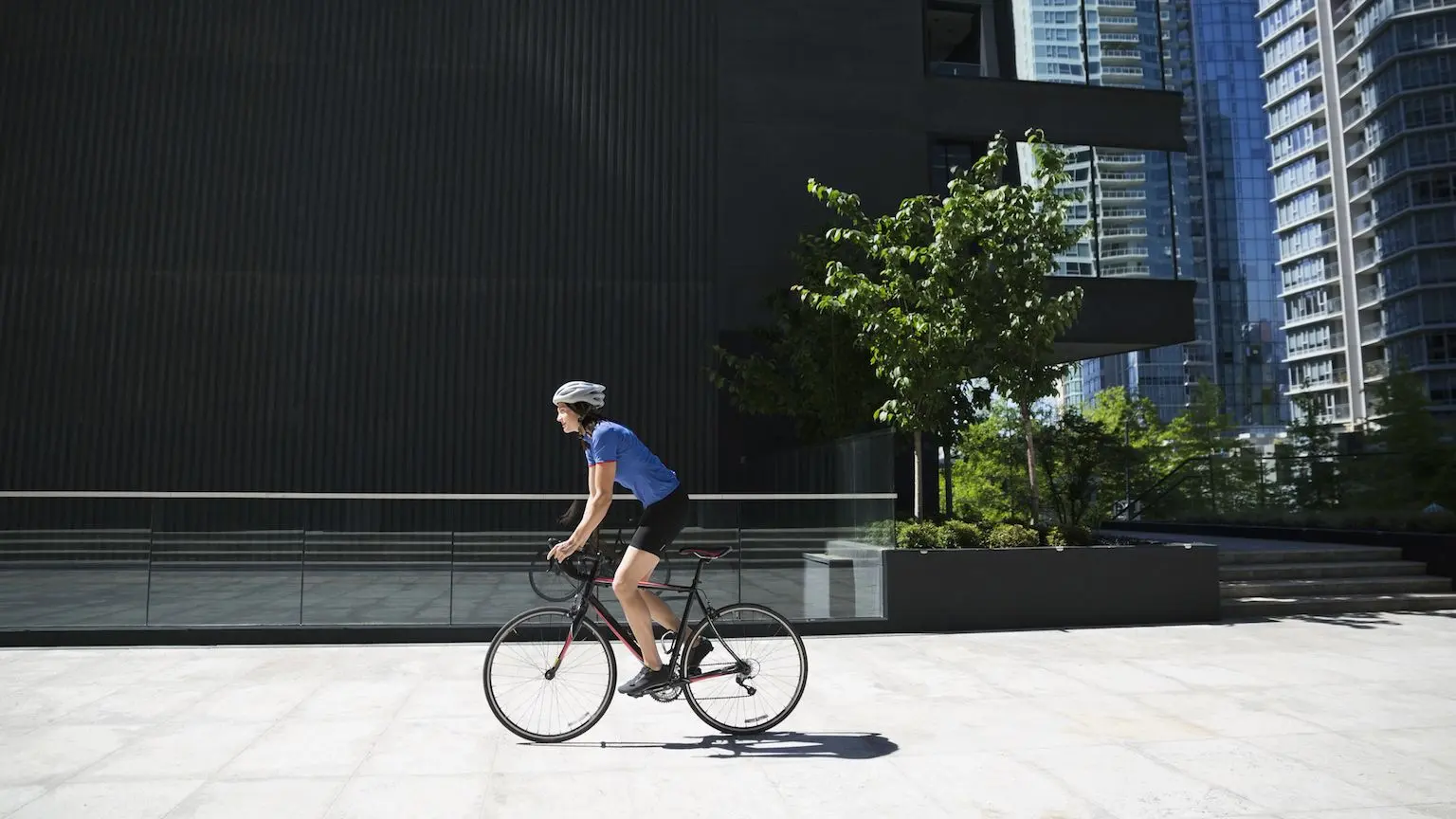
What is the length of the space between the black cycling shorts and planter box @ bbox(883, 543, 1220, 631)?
507cm

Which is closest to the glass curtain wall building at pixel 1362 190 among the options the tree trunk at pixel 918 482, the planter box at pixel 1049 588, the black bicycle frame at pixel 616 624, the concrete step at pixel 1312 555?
the concrete step at pixel 1312 555

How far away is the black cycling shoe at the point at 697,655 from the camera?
534 centimetres

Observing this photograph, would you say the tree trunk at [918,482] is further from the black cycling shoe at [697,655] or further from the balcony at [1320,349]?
the balcony at [1320,349]

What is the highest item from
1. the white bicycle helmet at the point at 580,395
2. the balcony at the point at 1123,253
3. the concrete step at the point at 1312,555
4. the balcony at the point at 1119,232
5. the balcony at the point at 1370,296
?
the balcony at the point at 1370,296

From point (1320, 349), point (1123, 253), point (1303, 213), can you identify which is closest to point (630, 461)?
point (1123, 253)

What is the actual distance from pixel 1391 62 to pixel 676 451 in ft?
274

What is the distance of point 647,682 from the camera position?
17.3ft

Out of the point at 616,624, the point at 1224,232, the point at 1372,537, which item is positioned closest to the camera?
the point at 616,624

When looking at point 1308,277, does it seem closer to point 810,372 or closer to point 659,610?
point 810,372

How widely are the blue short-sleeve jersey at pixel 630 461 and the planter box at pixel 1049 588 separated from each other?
514 centimetres

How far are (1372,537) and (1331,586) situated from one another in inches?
90.9

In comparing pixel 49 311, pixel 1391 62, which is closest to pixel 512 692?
pixel 49 311

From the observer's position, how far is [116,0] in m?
15.7

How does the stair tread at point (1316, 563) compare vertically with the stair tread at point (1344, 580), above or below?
above
